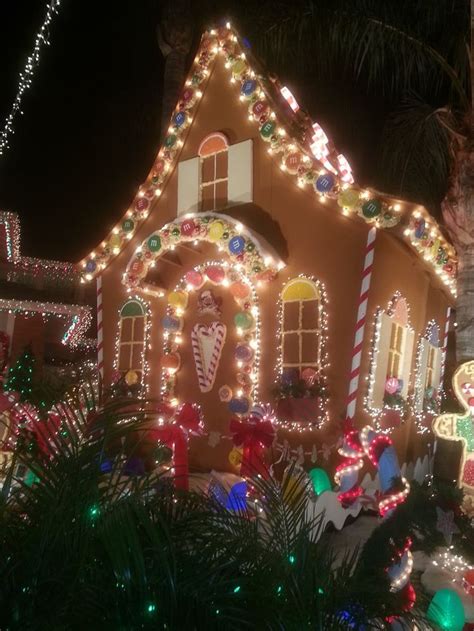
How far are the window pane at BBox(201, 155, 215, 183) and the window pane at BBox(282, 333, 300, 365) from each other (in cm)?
316

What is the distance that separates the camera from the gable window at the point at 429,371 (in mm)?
10641

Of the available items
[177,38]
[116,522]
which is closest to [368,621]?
[116,522]

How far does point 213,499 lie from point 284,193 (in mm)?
6313

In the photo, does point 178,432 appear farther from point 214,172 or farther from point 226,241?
point 214,172

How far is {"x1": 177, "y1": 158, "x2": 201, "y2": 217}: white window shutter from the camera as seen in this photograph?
10689 millimetres

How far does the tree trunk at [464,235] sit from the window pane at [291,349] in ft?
7.19

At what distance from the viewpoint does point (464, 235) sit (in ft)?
28.6

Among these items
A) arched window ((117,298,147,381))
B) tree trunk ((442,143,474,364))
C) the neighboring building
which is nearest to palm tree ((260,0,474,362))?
tree trunk ((442,143,474,364))

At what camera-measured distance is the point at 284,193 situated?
9484 mm

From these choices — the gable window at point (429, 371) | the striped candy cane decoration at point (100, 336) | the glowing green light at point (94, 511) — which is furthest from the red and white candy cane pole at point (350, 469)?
the striped candy cane decoration at point (100, 336)

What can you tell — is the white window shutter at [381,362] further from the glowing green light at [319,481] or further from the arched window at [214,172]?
the arched window at [214,172]

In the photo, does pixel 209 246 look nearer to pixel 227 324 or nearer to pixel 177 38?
pixel 227 324

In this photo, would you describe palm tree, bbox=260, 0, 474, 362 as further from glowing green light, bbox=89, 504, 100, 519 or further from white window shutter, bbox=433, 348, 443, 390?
glowing green light, bbox=89, 504, 100, 519

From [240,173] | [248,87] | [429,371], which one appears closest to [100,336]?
[240,173]
